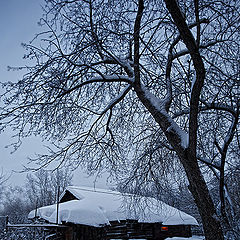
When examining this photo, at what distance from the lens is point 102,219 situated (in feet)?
36.8

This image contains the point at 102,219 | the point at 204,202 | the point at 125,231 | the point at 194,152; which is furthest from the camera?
the point at 125,231

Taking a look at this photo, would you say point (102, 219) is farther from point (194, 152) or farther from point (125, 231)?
point (194, 152)

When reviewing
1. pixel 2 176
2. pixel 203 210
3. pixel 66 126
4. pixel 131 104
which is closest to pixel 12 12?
pixel 66 126

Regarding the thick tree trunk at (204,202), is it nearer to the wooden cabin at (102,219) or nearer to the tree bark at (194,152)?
the tree bark at (194,152)

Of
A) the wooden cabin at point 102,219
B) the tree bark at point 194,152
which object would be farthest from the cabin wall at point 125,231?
the tree bark at point 194,152

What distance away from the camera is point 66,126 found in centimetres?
571

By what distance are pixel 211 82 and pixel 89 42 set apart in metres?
2.67

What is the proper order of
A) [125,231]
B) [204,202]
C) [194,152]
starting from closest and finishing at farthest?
1. [204,202]
2. [194,152]
3. [125,231]

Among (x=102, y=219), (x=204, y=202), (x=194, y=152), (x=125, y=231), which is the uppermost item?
(x=194, y=152)

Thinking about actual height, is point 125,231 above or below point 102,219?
below

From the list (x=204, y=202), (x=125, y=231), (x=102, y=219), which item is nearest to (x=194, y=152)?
(x=204, y=202)

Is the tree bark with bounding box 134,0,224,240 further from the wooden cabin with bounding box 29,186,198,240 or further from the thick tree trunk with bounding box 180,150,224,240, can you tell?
the wooden cabin with bounding box 29,186,198,240

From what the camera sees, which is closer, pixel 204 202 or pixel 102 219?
pixel 204 202

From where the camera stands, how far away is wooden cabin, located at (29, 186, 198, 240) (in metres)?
10.8
